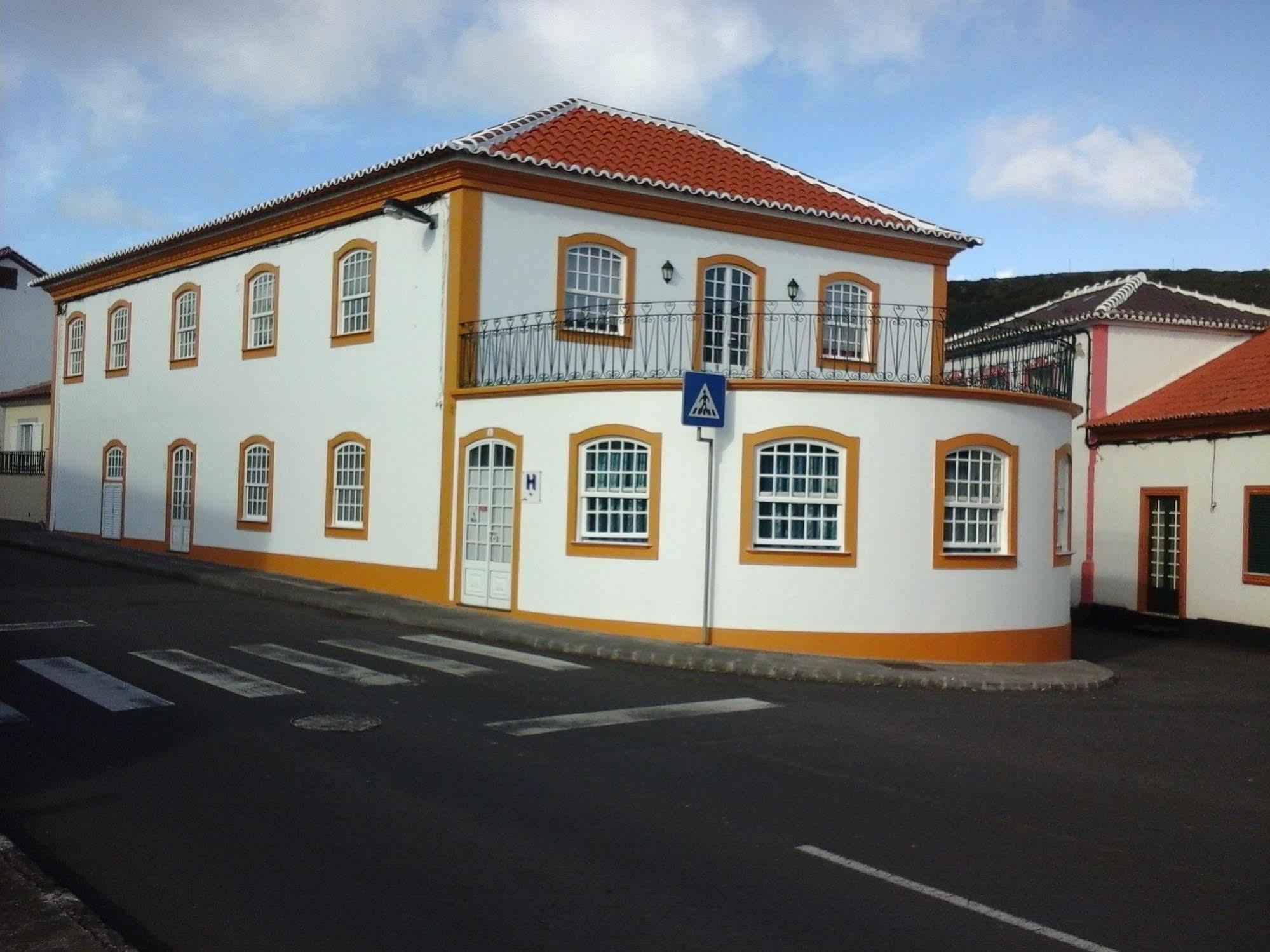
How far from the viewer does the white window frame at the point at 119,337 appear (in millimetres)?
29234

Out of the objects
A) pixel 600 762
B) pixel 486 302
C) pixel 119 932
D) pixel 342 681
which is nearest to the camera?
pixel 119 932

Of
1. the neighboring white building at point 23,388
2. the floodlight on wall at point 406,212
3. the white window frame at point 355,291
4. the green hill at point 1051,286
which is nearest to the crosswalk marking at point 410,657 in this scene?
the floodlight on wall at point 406,212

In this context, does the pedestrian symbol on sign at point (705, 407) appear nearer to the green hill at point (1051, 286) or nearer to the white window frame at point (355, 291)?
the white window frame at point (355, 291)

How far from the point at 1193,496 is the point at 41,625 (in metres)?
19.3

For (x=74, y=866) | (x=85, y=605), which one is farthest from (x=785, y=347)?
(x=74, y=866)

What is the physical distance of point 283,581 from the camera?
21312 mm

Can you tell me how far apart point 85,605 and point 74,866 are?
12.3 metres

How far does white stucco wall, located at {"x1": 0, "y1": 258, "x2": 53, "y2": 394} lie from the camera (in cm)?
4734

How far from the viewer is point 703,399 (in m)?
15.0

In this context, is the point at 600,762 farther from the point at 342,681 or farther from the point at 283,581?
the point at 283,581

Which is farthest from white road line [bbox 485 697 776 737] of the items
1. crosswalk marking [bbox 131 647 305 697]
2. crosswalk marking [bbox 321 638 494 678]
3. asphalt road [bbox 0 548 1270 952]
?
crosswalk marking [bbox 131 647 305 697]

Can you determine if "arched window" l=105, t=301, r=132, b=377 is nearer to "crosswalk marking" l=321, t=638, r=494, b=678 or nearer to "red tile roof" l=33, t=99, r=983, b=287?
"red tile roof" l=33, t=99, r=983, b=287

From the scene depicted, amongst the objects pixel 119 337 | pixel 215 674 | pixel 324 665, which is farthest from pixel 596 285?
pixel 119 337

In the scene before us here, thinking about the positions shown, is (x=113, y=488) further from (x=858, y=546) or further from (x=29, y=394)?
(x=858, y=546)
